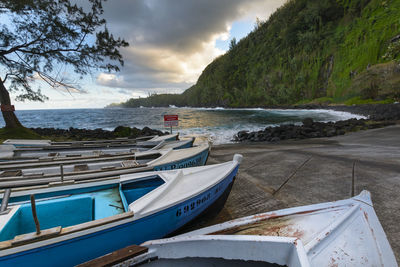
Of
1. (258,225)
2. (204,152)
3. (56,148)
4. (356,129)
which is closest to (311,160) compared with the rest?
(204,152)

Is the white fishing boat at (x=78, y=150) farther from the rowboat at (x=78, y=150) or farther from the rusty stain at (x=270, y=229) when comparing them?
the rusty stain at (x=270, y=229)

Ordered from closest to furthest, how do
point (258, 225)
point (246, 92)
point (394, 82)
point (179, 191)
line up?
point (258, 225)
point (179, 191)
point (394, 82)
point (246, 92)

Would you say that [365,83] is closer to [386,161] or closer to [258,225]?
[386,161]

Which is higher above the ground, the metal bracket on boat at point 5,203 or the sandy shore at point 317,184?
the metal bracket on boat at point 5,203

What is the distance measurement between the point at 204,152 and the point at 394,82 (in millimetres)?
49307

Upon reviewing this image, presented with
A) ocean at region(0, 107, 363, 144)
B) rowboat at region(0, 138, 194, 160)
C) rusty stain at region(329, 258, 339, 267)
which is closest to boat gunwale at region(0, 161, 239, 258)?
rusty stain at region(329, 258, 339, 267)

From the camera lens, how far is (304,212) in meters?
2.35

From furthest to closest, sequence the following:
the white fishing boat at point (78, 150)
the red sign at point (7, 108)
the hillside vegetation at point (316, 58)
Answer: the hillside vegetation at point (316, 58) → the red sign at point (7, 108) → the white fishing boat at point (78, 150)

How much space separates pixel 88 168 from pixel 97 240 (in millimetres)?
3560

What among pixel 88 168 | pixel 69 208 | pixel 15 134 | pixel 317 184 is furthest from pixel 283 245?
pixel 15 134

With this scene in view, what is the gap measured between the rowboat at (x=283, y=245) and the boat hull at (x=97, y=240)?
0.48 meters

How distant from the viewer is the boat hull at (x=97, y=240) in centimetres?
170

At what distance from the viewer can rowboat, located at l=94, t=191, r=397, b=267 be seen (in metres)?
1.66

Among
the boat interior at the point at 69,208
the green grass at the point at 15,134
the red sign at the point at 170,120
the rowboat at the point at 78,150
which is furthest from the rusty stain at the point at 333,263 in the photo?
the green grass at the point at 15,134
